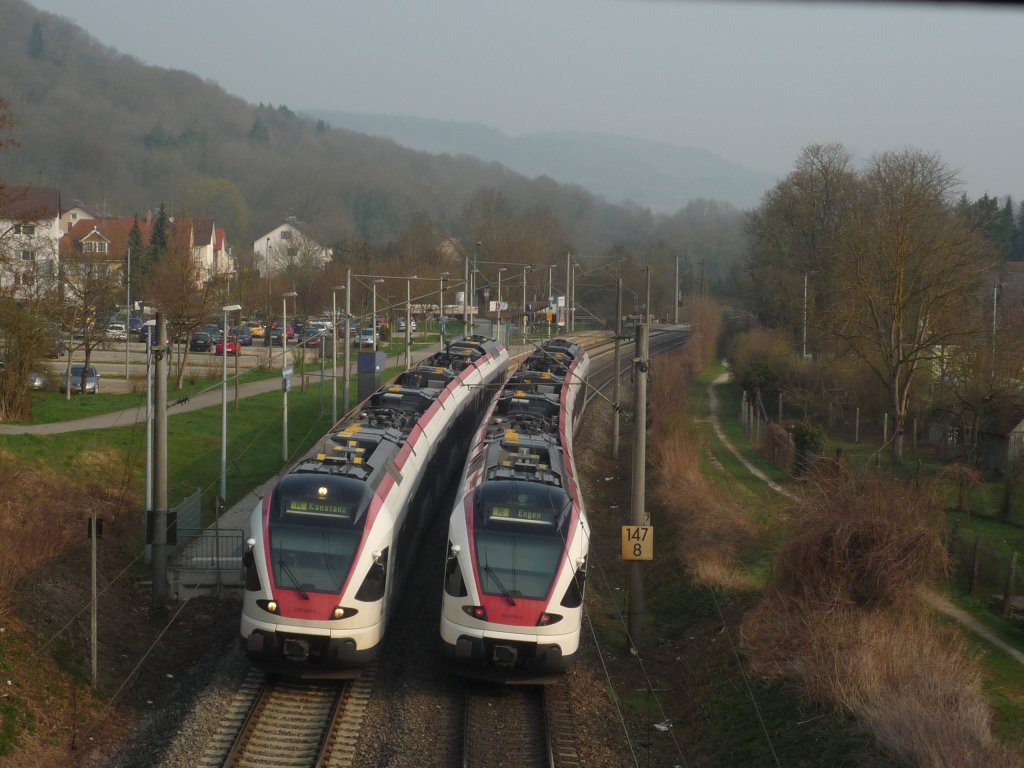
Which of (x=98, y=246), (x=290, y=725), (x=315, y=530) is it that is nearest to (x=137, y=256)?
(x=98, y=246)

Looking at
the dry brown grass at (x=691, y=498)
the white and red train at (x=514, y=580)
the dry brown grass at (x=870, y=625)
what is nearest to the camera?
the dry brown grass at (x=870, y=625)

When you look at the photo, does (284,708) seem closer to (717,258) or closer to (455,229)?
(717,258)

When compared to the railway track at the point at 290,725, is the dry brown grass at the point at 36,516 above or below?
above

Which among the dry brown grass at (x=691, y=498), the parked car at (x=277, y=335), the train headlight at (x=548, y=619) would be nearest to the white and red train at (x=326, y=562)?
the train headlight at (x=548, y=619)

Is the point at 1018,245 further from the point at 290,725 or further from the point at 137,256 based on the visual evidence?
the point at 290,725

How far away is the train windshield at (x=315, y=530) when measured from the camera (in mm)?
15242

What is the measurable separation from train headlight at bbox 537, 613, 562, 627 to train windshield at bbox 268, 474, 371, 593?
279 cm

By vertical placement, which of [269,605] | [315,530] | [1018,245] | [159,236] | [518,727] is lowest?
[518,727]

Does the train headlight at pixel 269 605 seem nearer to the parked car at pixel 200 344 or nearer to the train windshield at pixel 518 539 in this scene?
the train windshield at pixel 518 539

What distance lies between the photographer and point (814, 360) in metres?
49.6

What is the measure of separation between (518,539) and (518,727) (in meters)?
2.59

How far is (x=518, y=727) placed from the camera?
1488 cm

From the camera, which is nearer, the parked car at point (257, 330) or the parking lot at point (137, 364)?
the parking lot at point (137, 364)

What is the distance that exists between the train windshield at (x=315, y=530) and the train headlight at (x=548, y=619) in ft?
9.14
